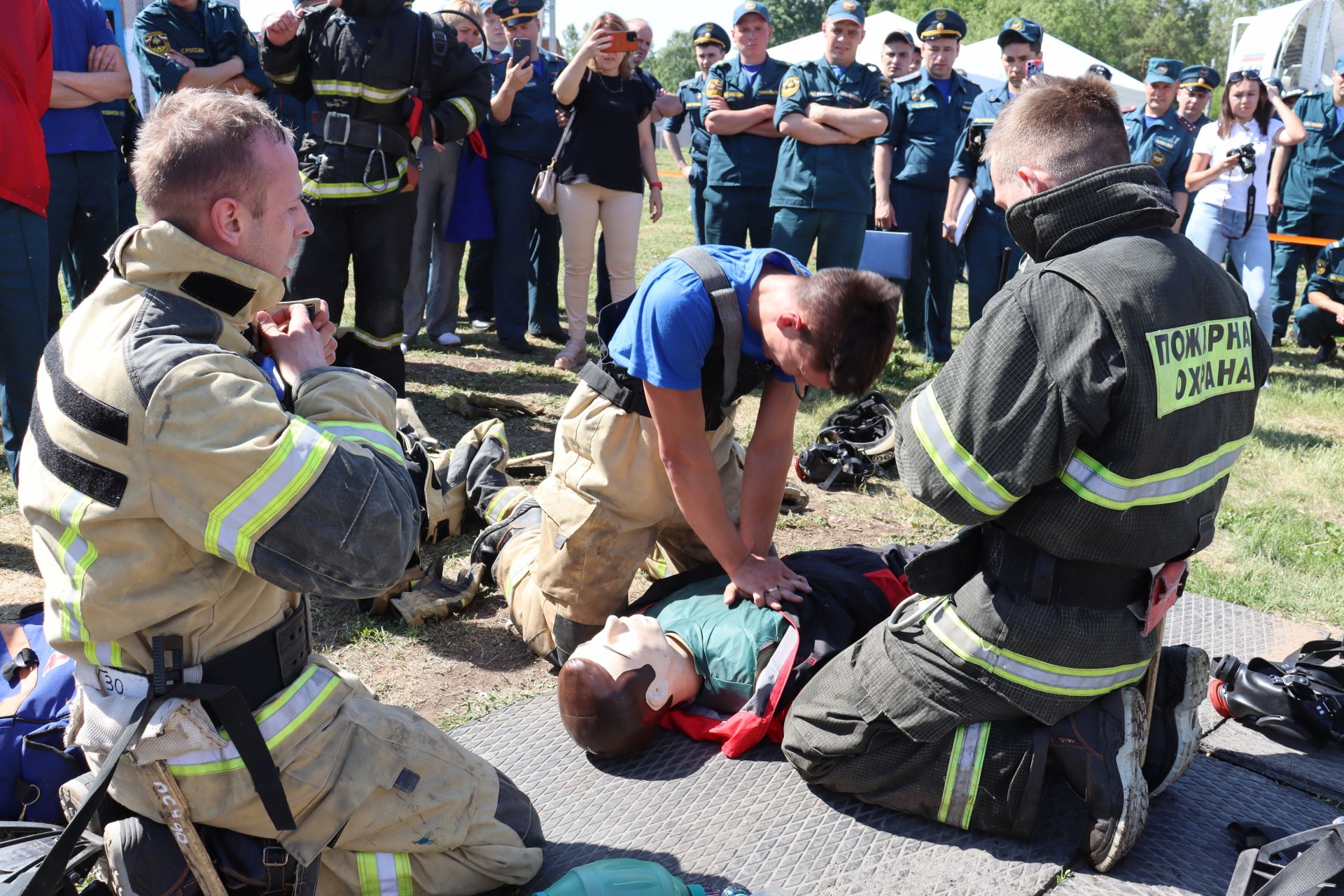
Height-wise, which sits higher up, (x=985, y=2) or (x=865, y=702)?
(x=985, y=2)

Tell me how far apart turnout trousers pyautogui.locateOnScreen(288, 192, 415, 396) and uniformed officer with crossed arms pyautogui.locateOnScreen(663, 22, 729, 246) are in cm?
330

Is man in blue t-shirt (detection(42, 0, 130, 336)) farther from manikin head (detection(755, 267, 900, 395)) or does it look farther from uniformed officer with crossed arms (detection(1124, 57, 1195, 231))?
uniformed officer with crossed arms (detection(1124, 57, 1195, 231))

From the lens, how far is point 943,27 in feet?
26.7

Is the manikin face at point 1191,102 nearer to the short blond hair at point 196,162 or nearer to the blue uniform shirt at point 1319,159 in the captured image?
the blue uniform shirt at point 1319,159

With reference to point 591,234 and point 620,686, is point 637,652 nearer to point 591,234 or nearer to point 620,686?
point 620,686

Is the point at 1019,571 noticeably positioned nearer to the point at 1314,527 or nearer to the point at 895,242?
the point at 1314,527

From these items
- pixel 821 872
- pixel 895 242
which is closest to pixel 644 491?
pixel 821 872

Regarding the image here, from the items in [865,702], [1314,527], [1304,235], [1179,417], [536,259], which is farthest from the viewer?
[1304,235]

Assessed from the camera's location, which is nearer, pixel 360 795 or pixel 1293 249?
pixel 360 795

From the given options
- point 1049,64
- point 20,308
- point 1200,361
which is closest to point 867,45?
point 1049,64

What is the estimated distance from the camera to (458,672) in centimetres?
371

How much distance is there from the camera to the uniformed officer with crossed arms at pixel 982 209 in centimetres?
763

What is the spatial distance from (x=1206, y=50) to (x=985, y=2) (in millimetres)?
13096

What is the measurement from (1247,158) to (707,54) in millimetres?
5011
